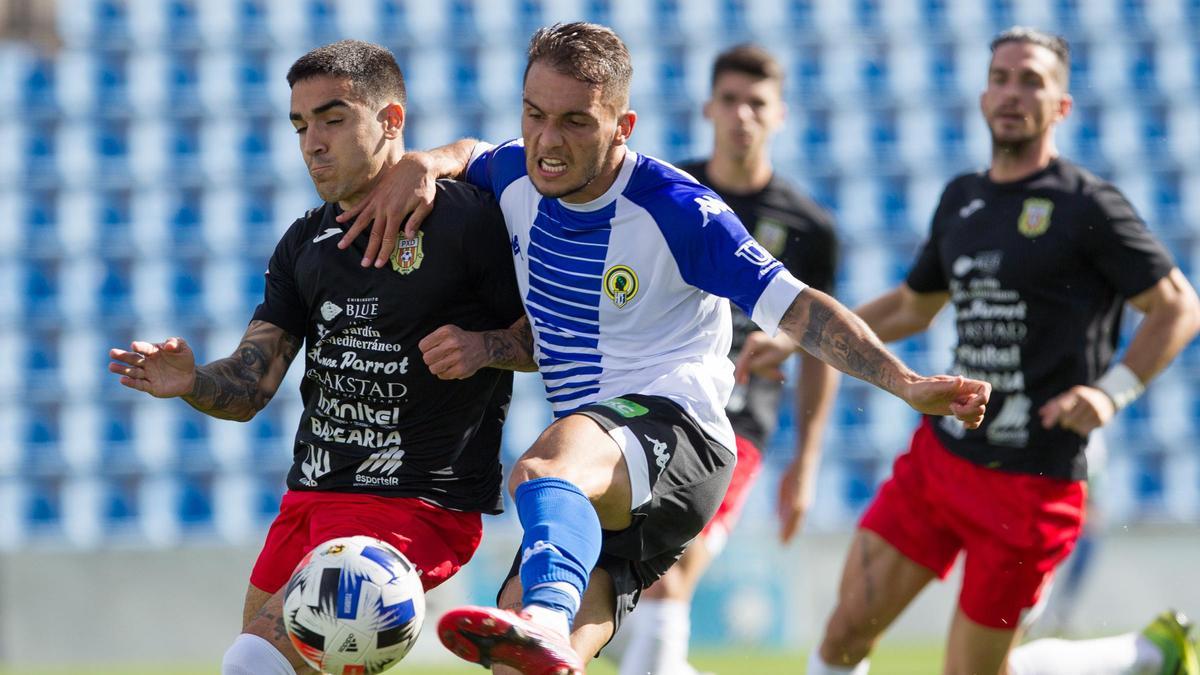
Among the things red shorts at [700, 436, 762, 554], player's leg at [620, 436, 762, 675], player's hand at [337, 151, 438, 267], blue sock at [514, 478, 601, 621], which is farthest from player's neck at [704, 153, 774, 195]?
blue sock at [514, 478, 601, 621]

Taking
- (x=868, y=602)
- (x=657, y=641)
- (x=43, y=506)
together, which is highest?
(x=868, y=602)

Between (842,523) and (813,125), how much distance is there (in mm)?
4590

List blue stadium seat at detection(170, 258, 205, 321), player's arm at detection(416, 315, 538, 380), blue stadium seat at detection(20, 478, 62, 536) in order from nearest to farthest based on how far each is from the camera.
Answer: player's arm at detection(416, 315, 538, 380) → blue stadium seat at detection(20, 478, 62, 536) → blue stadium seat at detection(170, 258, 205, 321)

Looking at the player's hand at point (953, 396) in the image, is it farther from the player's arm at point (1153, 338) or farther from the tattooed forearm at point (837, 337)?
the player's arm at point (1153, 338)

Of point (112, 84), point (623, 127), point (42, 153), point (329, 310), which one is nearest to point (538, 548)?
point (329, 310)

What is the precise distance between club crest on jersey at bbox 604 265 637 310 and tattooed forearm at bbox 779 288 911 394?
425 millimetres

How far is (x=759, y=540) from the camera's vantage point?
40.8 ft

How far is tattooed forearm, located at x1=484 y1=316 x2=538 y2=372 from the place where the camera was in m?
4.08

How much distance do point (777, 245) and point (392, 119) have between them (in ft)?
8.46

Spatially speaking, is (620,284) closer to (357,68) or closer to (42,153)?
A: (357,68)

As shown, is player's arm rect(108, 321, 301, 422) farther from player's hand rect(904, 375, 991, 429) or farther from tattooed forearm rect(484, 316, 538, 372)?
player's hand rect(904, 375, 991, 429)


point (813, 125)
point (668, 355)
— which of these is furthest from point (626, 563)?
point (813, 125)

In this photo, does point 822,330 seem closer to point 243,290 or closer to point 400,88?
point 400,88

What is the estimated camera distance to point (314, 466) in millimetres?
4246
